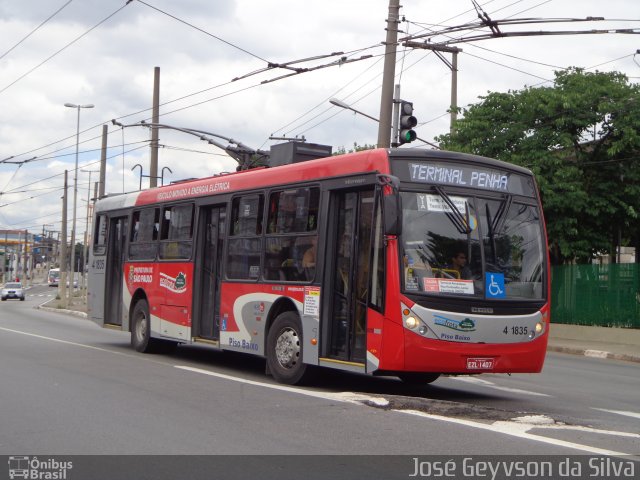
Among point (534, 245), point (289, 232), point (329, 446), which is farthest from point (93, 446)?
point (534, 245)

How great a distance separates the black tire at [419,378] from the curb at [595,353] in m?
→ 9.90

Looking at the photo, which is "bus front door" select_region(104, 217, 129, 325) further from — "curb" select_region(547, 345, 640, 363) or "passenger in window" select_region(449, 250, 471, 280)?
"curb" select_region(547, 345, 640, 363)

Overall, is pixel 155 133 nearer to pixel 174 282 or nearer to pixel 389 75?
pixel 389 75

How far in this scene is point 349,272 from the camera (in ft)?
36.7

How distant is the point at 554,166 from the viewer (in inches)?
1031

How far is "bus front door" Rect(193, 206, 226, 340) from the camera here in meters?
14.5

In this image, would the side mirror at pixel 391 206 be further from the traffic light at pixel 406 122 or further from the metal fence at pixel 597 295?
the metal fence at pixel 597 295

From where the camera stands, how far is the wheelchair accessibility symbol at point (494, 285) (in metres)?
10.6

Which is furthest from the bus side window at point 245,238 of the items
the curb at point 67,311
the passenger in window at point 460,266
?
the curb at point 67,311

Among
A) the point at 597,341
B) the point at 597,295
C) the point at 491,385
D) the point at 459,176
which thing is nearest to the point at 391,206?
the point at 459,176

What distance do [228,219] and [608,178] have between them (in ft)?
53.1

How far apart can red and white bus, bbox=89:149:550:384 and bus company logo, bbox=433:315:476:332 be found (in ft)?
0.04

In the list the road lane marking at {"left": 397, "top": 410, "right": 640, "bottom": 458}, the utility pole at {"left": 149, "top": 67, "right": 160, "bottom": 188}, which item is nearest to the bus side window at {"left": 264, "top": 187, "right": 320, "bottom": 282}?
the road lane marking at {"left": 397, "top": 410, "right": 640, "bottom": 458}
